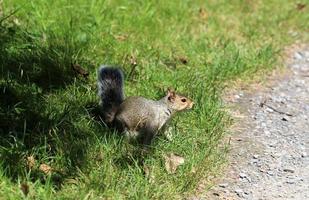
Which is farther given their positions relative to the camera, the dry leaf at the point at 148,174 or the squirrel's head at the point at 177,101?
the squirrel's head at the point at 177,101

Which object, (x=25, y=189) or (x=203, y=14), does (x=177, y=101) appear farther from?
(x=203, y=14)

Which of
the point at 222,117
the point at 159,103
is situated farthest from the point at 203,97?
the point at 159,103

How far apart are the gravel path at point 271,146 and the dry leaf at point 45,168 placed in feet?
3.33

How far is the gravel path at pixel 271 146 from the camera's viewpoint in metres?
4.15

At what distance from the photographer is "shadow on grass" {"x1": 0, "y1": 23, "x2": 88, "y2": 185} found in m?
3.96

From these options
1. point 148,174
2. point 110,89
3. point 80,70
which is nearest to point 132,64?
point 80,70

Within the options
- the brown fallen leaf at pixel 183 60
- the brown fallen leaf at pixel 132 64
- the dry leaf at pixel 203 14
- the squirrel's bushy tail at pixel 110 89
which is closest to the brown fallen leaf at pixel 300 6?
the dry leaf at pixel 203 14

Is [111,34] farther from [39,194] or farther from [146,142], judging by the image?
[39,194]

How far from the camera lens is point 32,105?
4.48 m

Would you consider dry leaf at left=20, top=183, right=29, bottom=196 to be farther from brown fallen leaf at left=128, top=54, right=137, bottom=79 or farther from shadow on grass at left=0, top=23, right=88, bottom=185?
brown fallen leaf at left=128, top=54, right=137, bottom=79

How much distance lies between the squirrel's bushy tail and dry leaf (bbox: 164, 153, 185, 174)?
49cm

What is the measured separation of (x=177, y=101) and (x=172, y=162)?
57cm

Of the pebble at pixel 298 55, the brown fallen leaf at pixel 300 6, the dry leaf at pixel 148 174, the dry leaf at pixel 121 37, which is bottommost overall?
the pebble at pixel 298 55

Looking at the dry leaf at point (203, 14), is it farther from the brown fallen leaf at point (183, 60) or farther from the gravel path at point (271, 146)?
the gravel path at point (271, 146)
